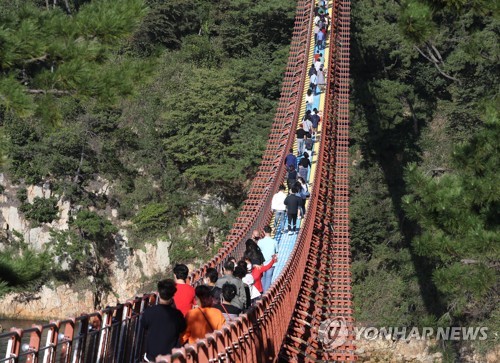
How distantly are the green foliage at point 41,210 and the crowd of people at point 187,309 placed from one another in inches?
862

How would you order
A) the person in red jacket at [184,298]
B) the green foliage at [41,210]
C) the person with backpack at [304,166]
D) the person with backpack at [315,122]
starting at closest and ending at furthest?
the person in red jacket at [184,298] → the person with backpack at [304,166] → the person with backpack at [315,122] → the green foliage at [41,210]

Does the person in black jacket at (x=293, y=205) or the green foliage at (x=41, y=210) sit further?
the green foliage at (x=41, y=210)

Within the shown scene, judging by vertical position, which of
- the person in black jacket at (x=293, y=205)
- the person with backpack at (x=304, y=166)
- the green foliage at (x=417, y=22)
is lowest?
the person in black jacket at (x=293, y=205)

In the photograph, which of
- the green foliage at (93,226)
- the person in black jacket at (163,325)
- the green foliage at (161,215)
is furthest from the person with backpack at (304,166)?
the green foliage at (161,215)

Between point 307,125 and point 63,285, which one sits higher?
point 307,125

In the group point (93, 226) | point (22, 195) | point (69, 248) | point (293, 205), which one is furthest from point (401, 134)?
point (293, 205)

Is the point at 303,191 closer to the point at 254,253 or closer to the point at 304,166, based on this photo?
the point at 304,166

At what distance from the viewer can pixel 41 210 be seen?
103 feet

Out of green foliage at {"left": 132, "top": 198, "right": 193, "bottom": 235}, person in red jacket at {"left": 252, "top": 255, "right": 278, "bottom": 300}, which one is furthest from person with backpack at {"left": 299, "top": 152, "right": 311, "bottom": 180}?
green foliage at {"left": 132, "top": 198, "right": 193, "bottom": 235}

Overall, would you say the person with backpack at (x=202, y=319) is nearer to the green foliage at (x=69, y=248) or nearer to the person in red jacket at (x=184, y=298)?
the person in red jacket at (x=184, y=298)

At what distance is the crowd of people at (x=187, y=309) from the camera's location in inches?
270

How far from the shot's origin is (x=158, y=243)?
31.8 metres

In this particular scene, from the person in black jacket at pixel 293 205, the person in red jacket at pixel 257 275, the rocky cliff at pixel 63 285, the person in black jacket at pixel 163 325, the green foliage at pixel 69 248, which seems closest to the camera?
the person in black jacket at pixel 163 325

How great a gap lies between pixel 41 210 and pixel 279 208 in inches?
661
